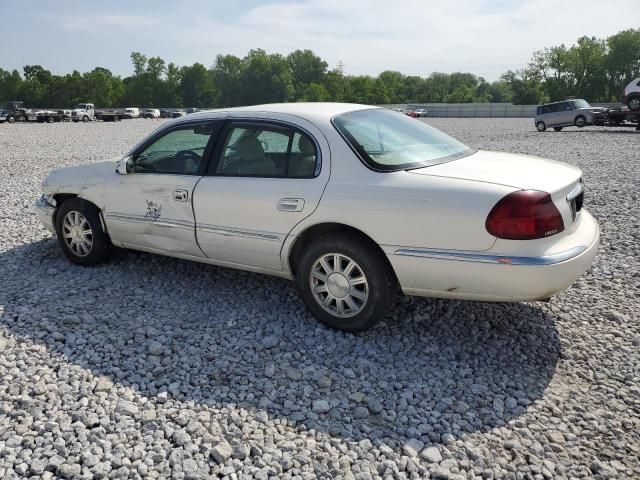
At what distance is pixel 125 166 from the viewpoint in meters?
4.75

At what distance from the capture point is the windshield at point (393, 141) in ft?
12.1

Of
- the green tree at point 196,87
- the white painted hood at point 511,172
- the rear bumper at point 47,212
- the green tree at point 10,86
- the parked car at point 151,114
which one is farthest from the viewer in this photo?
the green tree at point 196,87

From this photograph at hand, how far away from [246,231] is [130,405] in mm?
1543

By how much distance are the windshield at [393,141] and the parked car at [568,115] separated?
79.8 ft

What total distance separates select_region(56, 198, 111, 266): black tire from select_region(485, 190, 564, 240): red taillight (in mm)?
3669

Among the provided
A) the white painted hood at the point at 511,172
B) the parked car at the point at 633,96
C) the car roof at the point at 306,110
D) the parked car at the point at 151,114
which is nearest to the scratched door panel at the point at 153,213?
the car roof at the point at 306,110

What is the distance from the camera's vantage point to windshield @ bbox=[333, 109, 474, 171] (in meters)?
3.70

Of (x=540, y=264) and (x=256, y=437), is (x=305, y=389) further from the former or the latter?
(x=540, y=264)

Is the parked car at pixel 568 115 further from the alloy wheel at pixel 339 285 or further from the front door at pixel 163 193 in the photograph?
Answer: the alloy wheel at pixel 339 285

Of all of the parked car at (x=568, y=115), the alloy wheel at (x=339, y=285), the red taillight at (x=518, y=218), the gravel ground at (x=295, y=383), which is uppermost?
the parked car at (x=568, y=115)

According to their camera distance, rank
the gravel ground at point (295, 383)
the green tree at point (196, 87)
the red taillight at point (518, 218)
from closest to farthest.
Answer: the gravel ground at point (295, 383) → the red taillight at point (518, 218) → the green tree at point (196, 87)

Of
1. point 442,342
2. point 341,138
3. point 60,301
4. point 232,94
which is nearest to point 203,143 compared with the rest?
point 341,138

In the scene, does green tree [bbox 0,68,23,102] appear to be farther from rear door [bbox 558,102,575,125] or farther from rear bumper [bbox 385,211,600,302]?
rear bumper [bbox 385,211,600,302]

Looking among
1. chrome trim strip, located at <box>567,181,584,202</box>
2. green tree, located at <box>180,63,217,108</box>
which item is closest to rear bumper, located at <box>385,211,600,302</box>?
chrome trim strip, located at <box>567,181,584,202</box>
